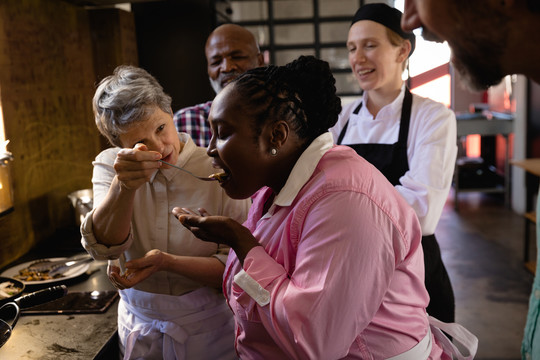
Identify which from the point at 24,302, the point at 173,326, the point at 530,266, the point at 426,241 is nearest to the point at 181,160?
the point at 173,326

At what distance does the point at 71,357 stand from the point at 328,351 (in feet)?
2.56

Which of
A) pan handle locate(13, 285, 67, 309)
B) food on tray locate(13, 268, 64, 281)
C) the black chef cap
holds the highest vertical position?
the black chef cap

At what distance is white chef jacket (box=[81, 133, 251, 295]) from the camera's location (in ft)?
5.34

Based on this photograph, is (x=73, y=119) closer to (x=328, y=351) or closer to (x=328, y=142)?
(x=328, y=142)

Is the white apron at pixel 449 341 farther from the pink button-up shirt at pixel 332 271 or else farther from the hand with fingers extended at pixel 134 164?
the hand with fingers extended at pixel 134 164

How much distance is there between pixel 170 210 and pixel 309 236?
681 millimetres

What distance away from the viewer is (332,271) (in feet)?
3.38

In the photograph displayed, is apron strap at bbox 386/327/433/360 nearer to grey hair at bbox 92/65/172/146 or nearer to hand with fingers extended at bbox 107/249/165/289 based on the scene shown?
hand with fingers extended at bbox 107/249/165/289

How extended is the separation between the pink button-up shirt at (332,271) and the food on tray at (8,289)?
948mm

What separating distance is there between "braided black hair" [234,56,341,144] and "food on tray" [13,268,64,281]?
1.22 m

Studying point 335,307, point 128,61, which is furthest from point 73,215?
point 335,307

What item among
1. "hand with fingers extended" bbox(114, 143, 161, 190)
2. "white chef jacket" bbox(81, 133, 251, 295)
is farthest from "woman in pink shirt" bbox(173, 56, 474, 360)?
"white chef jacket" bbox(81, 133, 251, 295)

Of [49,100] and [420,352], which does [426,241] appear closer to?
[420,352]

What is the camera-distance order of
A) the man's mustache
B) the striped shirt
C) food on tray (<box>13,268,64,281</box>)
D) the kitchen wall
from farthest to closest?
the striped shirt → the kitchen wall → food on tray (<box>13,268,64,281</box>) → the man's mustache
